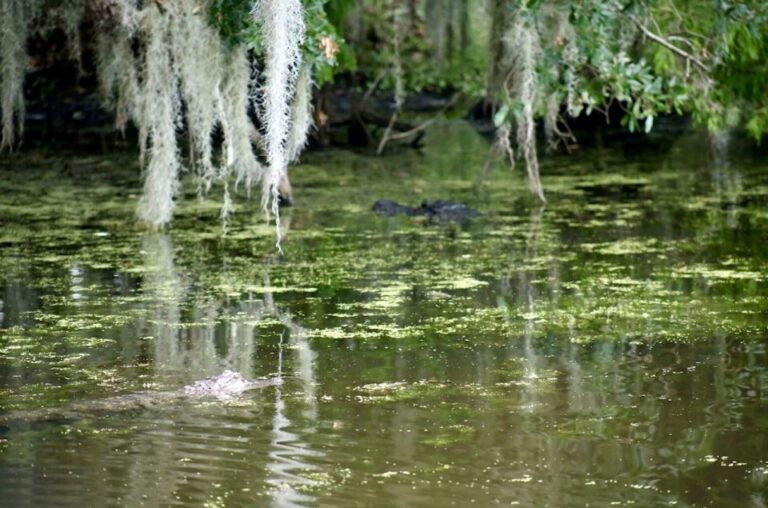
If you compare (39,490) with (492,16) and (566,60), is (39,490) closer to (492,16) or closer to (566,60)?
(566,60)

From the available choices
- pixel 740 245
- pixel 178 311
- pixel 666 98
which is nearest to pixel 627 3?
pixel 666 98

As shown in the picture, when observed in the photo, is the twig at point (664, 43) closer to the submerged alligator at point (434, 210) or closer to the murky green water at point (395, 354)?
the murky green water at point (395, 354)

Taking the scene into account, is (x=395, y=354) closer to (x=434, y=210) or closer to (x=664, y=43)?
(x=664, y=43)

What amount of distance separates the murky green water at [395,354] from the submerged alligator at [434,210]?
188 mm

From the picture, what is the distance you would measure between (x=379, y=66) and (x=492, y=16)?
1004cm

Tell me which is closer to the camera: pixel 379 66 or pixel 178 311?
pixel 178 311

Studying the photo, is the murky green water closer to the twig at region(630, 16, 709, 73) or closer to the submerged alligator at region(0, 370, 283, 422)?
the submerged alligator at region(0, 370, 283, 422)

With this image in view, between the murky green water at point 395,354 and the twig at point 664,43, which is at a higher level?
the twig at point 664,43

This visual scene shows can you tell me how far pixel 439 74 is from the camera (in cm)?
2155

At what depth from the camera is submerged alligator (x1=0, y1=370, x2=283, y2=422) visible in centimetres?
458

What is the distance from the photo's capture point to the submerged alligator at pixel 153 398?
15.0 ft

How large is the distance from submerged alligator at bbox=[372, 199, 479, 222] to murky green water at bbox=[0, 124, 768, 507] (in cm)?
19

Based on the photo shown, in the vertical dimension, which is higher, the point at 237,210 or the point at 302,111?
the point at 302,111

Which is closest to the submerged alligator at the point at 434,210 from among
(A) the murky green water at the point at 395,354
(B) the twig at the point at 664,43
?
(A) the murky green water at the point at 395,354
